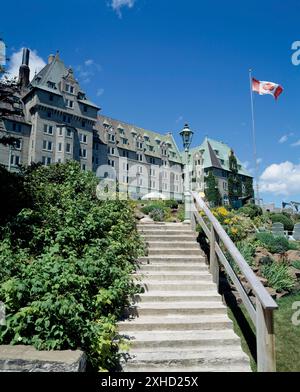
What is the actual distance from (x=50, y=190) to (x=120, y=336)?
592 cm

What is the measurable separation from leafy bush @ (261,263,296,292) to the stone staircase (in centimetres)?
194

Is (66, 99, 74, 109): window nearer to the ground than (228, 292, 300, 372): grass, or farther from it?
farther from it

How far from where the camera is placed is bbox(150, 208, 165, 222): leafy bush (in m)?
13.7

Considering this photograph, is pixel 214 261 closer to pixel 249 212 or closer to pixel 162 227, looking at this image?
pixel 162 227

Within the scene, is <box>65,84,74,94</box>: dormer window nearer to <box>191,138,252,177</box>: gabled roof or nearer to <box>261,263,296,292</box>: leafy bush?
<box>191,138,252,177</box>: gabled roof

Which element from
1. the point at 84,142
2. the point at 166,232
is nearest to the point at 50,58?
the point at 84,142

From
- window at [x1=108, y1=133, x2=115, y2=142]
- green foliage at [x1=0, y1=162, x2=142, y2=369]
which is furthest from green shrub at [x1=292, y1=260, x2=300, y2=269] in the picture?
window at [x1=108, y1=133, x2=115, y2=142]

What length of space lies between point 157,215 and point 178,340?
29.9 ft

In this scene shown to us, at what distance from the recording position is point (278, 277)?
306 inches

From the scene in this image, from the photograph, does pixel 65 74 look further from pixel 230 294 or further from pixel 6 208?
pixel 230 294

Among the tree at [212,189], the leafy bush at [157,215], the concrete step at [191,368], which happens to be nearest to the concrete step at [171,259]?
the concrete step at [191,368]
